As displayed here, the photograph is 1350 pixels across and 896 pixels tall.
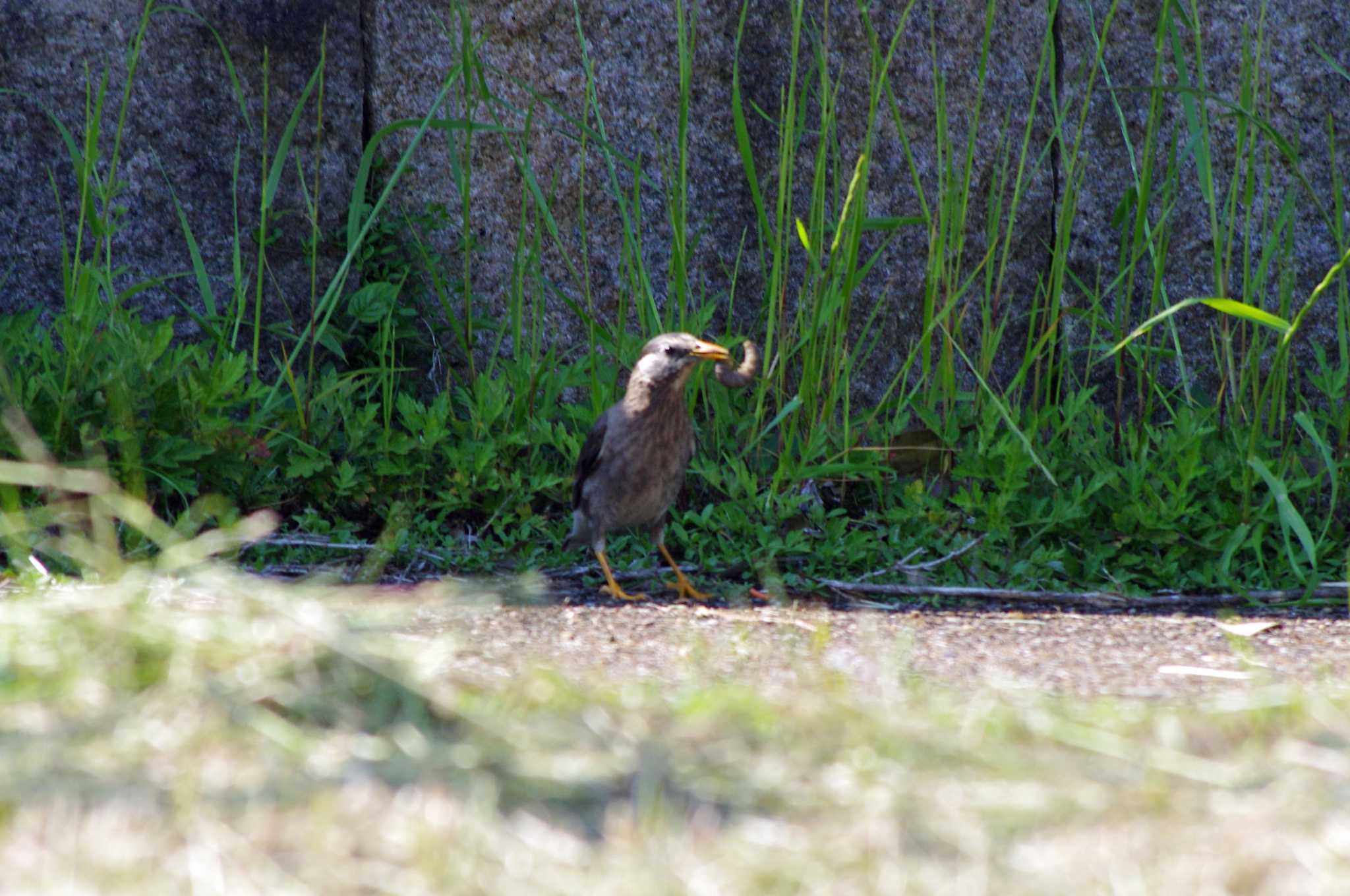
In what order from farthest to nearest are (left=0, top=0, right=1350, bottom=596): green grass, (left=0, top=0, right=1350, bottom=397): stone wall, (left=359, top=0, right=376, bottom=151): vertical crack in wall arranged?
(left=359, top=0, right=376, bottom=151): vertical crack in wall < (left=0, top=0, right=1350, bottom=397): stone wall < (left=0, top=0, right=1350, bottom=596): green grass

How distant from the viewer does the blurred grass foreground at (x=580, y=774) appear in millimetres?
1617

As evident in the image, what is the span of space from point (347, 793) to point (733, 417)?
2559 millimetres

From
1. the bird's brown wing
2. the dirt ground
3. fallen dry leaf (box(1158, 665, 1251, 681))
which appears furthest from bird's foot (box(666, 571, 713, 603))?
fallen dry leaf (box(1158, 665, 1251, 681))

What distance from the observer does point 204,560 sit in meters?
3.45

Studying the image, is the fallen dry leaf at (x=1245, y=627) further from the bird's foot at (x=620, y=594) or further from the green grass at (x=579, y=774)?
the bird's foot at (x=620, y=594)

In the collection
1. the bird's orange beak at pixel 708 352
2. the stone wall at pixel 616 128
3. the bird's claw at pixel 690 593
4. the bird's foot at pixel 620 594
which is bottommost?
the bird's foot at pixel 620 594

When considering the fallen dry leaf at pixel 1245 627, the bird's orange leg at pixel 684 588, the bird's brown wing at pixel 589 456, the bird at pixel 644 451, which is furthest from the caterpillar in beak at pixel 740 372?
the fallen dry leaf at pixel 1245 627

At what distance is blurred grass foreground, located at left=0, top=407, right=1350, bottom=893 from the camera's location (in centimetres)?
162

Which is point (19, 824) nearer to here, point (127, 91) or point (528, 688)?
point (528, 688)

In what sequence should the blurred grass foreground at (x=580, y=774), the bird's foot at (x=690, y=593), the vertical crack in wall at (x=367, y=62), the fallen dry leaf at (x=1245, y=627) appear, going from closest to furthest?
the blurred grass foreground at (x=580, y=774) < the fallen dry leaf at (x=1245, y=627) < the bird's foot at (x=690, y=593) < the vertical crack in wall at (x=367, y=62)

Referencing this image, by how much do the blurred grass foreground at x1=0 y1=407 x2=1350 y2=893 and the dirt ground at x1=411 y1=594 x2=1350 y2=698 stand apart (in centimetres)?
12

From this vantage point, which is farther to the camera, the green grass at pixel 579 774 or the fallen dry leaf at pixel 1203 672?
the fallen dry leaf at pixel 1203 672

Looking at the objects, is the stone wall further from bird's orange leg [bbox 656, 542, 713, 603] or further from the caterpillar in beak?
bird's orange leg [bbox 656, 542, 713, 603]

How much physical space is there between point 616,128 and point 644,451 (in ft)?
4.70
